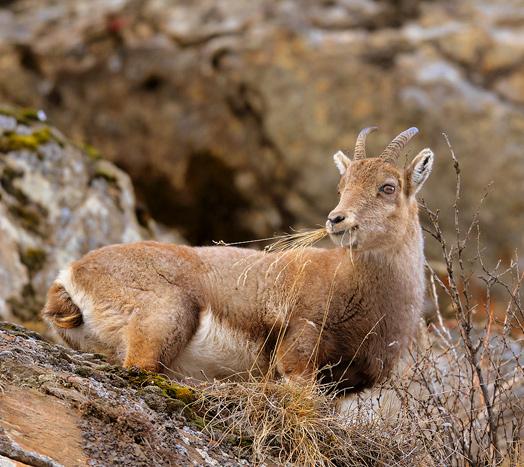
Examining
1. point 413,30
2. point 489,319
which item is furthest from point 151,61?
point 489,319

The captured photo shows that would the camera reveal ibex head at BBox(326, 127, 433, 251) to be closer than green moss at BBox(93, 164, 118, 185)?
Yes

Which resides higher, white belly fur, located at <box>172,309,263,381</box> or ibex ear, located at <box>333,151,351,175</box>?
ibex ear, located at <box>333,151,351,175</box>

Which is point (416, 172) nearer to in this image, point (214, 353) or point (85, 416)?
point (214, 353)

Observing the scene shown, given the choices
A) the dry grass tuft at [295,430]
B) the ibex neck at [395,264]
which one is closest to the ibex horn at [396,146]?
Result: the ibex neck at [395,264]

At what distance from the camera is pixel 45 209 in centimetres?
1130

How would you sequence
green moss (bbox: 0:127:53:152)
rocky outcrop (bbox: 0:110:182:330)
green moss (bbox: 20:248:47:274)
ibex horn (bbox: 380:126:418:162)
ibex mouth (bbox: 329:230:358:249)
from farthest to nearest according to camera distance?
green moss (bbox: 0:127:53:152)
green moss (bbox: 20:248:47:274)
rocky outcrop (bbox: 0:110:182:330)
ibex horn (bbox: 380:126:418:162)
ibex mouth (bbox: 329:230:358:249)

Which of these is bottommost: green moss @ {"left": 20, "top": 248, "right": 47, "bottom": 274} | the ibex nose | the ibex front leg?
green moss @ {"left": 20, "top": 248, "right": 47, "bottom": 274}

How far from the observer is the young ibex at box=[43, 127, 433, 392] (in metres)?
7.48

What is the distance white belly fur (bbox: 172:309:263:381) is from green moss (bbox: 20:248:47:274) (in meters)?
3.81

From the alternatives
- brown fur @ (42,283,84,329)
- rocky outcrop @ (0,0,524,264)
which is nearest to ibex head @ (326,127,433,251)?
brown fur @ (42,283,84,329)

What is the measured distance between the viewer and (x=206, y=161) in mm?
15844

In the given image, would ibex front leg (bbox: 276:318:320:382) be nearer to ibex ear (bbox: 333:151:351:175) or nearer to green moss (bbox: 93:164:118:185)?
ibex ear (bbox: 333:151:351:175)

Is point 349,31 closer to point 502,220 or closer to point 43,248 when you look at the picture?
point 502,220

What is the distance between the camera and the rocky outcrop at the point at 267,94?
1563 cm
